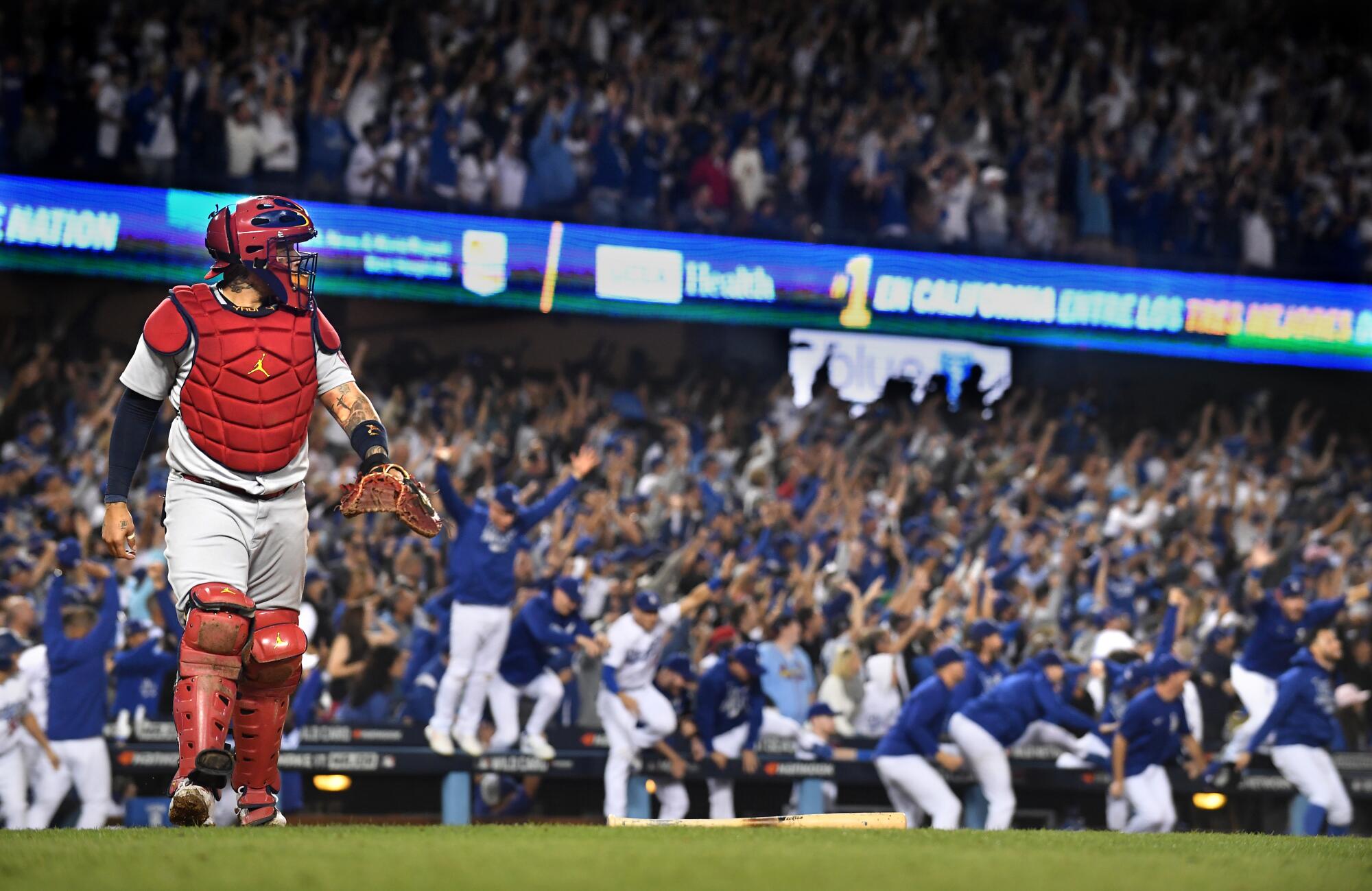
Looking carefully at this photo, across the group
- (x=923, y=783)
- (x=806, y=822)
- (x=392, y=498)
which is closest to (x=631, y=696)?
(x=923, y=783)

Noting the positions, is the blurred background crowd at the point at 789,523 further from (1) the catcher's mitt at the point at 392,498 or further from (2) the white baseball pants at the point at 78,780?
(1) the catcher's mitt at the point at 392,498

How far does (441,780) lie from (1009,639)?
A: 4.34 m

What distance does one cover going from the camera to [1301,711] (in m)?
11.2

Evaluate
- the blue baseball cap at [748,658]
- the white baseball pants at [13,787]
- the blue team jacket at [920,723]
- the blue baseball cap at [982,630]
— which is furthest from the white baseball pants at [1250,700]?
the white baseball pants at [13,787]

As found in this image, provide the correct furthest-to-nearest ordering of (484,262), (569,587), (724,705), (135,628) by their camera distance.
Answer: (484,262) < (724,705) < (569,587) < (135,628)

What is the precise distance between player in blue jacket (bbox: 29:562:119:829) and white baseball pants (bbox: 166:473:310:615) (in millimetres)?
4827

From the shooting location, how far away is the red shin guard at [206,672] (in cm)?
439

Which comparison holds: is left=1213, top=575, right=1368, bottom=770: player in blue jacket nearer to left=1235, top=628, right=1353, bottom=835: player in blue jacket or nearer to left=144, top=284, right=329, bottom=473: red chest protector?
left=1235, top=628, right=1353, bottom=835: player in blue jacket

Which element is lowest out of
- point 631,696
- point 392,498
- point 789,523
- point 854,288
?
point 631,696

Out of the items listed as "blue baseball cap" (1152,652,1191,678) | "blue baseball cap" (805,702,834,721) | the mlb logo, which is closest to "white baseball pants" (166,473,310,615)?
"blue baseball cap" (805,702,834,721)

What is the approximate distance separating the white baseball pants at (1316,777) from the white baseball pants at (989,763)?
7.09 feet

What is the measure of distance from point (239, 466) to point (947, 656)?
644 cm

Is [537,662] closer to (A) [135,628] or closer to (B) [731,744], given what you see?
(B) [731,744]

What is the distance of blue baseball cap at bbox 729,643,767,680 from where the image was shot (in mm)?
10242
